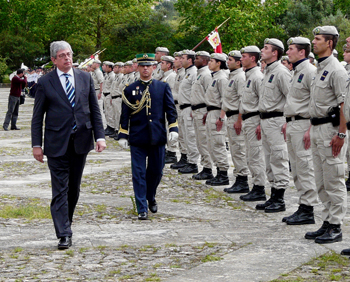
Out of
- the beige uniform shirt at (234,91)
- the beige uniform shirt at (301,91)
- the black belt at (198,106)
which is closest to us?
the beige uniform shirt at (301,91)

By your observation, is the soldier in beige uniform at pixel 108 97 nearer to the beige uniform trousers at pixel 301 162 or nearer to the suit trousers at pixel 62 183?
the beige uniform trousers at pixel 301 162

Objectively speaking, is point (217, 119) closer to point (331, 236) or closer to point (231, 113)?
point (231, 113)

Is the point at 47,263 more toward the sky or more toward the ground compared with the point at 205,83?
more toward the ground

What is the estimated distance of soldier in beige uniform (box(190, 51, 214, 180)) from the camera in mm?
12195

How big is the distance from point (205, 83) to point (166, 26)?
4233 centimetres

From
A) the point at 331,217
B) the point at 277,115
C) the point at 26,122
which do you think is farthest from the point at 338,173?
the point at 26,122

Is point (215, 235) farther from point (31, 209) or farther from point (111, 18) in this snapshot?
point (111, 18)

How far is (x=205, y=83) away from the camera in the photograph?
12.2 metres

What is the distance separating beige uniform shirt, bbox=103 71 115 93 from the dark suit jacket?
14716 millimetres

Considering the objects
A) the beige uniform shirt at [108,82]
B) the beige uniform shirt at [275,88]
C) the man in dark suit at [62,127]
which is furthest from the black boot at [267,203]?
the beige uniform shirt at [108,82]

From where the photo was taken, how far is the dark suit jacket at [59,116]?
23.2 feet

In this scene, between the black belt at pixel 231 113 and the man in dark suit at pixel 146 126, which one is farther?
the black belt at pixel 231 113

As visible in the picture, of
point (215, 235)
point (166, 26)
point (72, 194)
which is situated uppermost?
point (166, 26)

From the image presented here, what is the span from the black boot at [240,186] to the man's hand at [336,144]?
145 inches
